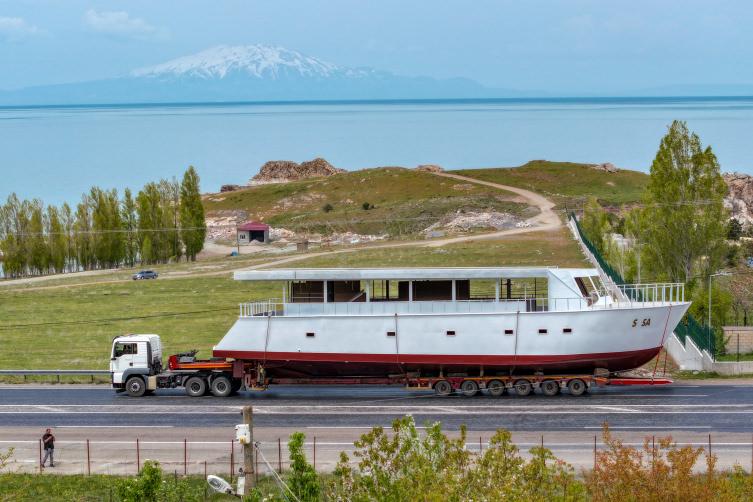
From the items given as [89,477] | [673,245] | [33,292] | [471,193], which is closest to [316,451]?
[89,477]

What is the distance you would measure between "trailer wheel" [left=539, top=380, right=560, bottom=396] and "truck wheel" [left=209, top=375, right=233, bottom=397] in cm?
1199

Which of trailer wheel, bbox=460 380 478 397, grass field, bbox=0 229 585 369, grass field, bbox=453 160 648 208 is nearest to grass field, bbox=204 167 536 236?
grass field, bbox=453 160 648 208

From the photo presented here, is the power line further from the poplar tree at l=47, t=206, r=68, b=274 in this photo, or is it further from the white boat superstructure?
the poplar tree at l=47, t=206, r=68, b=274

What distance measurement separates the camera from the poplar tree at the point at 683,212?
186 feet

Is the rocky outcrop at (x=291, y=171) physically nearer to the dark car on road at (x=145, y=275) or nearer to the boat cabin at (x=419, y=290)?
the dark car on road at (x=145, y=275)

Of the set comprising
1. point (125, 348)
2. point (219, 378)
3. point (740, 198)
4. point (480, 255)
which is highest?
point (740, 198)

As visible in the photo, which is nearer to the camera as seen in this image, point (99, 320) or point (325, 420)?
point (325, 420)

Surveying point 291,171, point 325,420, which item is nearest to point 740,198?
point 291,171

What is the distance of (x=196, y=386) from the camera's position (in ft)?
132

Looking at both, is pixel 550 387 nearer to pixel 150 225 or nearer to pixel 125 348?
pixel 125 348

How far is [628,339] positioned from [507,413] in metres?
6.14

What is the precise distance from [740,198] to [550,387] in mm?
74100

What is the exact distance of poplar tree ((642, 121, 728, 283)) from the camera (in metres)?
56.6

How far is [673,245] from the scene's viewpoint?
5741 centimetres
